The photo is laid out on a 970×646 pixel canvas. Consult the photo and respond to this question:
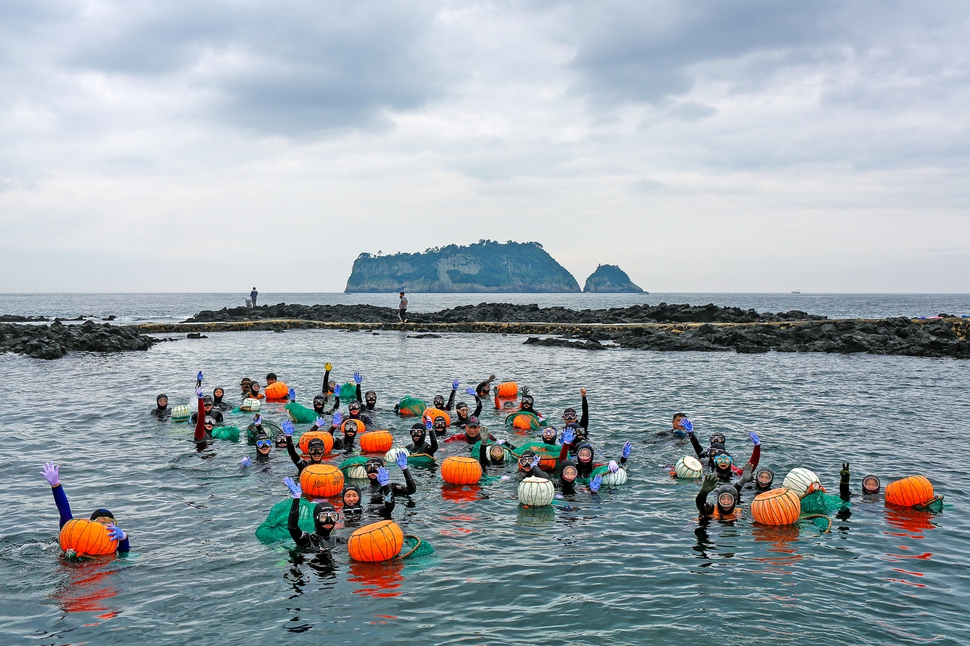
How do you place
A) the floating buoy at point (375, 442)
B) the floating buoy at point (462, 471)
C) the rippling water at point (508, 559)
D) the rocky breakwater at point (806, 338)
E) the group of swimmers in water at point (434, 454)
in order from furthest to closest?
the rocky breakwater at point (806, 338) < the floating buoy at point (375, 442) < the floating buoy at point (462, 471) < the group of swimmers in water at point (434, 454) < the rippling water at point (508, 559)

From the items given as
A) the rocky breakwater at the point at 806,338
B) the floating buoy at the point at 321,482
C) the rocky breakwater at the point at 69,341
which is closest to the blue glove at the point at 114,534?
the floating buoy at the point at 321,482

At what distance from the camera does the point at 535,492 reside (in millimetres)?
14117

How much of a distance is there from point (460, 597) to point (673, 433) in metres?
11.5

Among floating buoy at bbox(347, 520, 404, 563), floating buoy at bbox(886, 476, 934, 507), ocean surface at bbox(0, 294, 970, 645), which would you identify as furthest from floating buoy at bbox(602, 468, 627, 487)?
floating buoy at bbox(347, 520, 404, 563)

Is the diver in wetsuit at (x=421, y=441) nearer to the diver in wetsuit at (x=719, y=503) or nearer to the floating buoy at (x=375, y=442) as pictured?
the floating buoy at (x=375, y=442)

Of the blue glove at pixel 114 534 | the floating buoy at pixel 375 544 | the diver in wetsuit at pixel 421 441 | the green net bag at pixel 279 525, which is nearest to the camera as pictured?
the floating buoy at pixel 375 544

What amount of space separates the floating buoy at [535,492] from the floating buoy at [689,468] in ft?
13.3

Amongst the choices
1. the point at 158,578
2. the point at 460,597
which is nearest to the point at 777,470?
the point at 460,597

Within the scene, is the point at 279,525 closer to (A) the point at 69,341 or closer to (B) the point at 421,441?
(B) the point at 421,441

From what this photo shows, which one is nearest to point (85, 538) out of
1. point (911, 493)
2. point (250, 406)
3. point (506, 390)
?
point (250, 406)

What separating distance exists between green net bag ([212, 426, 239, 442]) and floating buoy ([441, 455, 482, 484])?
834 cm

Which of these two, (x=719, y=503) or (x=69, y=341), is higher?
(x=69, y=341)

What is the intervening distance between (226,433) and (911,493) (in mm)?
18715

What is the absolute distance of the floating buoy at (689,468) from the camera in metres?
16.2
